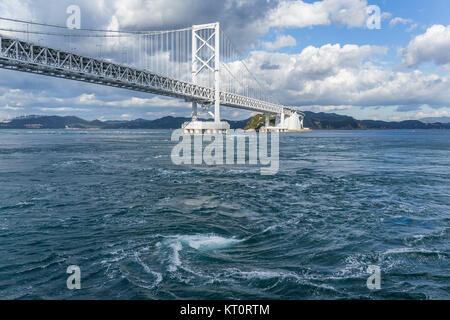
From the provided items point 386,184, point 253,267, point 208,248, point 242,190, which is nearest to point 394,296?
point 253,267

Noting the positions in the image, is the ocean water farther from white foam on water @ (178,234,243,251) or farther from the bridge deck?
the bridge deck

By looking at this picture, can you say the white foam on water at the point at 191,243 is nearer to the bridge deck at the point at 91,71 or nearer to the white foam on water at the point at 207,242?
the white foam on water at the point at 207,242

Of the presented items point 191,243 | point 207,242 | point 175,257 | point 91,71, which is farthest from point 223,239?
point 91,71

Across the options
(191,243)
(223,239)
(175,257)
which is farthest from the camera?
(223,239)

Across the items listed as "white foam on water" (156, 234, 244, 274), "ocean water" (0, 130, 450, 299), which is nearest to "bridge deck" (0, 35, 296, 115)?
"ocean water" (0, 130, 450, 299)

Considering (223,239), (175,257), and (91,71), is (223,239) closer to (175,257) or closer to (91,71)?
(175,257)

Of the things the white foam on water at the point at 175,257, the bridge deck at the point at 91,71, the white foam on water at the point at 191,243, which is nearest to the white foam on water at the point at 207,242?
the white foam on water at the point at 191,243
